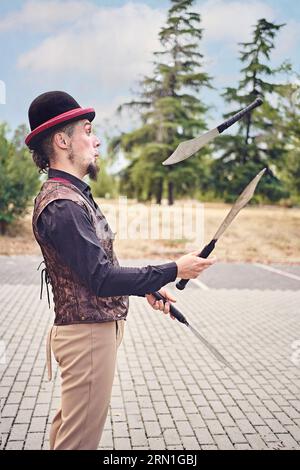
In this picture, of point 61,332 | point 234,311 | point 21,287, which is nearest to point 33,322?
point 21,287

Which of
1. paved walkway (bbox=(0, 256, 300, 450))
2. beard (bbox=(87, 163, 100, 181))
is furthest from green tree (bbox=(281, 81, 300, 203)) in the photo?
beard (bbox=(87, 163, 100, 181))

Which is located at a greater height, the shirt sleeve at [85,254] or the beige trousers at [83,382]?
the shirt sleeve at [85,254]

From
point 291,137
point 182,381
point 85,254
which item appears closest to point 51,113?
point 85,254

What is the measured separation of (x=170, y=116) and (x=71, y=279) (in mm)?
18453

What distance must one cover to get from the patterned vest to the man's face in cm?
11

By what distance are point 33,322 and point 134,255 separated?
24.3ft

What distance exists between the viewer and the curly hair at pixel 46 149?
194cm

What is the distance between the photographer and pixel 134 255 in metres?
13.4

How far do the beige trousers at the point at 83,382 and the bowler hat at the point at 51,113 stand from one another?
81 cm

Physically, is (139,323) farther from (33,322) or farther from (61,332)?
(61,332)

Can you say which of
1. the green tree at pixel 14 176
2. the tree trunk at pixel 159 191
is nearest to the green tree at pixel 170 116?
the tree trunk at pixel 159 191

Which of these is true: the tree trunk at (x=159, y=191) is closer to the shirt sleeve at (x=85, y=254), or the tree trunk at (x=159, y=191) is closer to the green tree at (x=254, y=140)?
the green tree at (x=254, y=140)

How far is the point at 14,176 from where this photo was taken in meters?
14.1

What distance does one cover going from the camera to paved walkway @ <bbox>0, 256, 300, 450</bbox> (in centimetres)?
324
